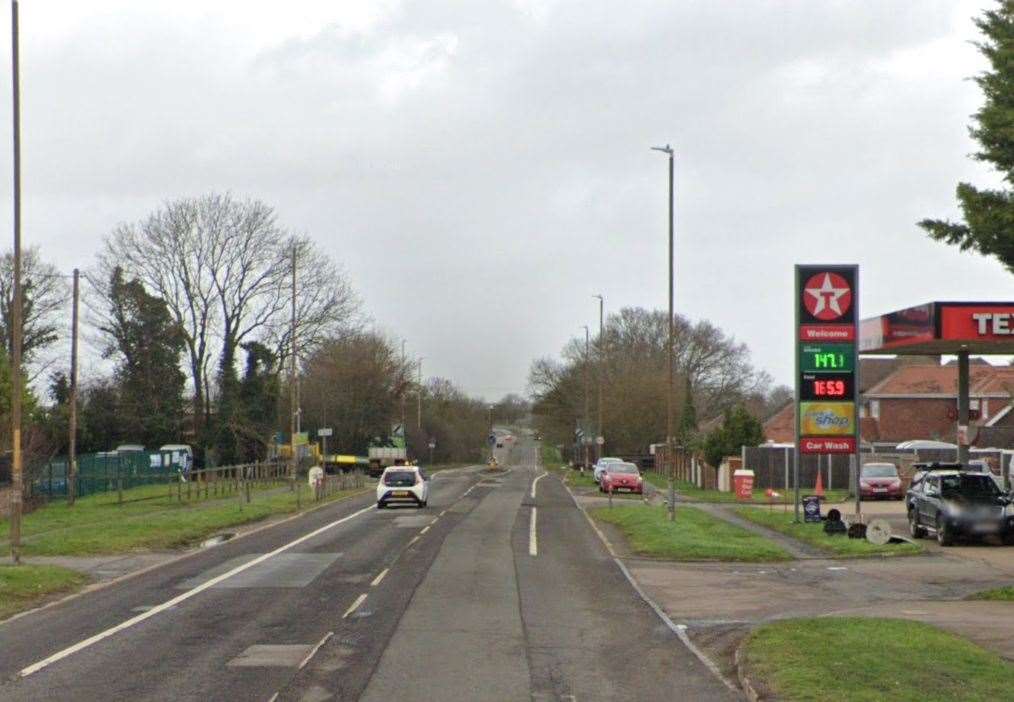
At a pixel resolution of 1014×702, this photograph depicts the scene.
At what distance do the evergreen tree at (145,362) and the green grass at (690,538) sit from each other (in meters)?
36.5

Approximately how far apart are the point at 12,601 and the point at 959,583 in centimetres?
1500

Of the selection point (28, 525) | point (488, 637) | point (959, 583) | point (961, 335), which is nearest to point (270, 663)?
point (488, 637)

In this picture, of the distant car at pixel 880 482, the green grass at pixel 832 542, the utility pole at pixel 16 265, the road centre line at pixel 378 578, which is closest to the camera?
the road centre line at pixel 378 578

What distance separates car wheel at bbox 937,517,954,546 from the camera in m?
28.2

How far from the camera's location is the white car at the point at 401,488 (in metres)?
43.7

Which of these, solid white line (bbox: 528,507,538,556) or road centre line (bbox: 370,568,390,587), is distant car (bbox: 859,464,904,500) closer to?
solid white line (bbox: 528,507,538,556)

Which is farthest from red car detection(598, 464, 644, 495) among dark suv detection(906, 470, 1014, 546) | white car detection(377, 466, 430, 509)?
dark suv detection(906, 470, 1014, 546)

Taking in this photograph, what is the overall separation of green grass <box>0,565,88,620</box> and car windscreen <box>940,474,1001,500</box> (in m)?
18.6

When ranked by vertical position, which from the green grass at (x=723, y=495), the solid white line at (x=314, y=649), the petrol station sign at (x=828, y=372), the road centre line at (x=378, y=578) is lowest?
the green grass at (x=723, y=495)

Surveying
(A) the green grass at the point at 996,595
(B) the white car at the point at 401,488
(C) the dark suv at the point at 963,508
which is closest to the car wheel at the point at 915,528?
(C) the dark suv at the point at 963,508

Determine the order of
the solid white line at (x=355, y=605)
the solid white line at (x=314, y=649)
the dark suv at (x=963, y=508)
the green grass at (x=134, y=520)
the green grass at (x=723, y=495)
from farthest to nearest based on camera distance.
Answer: the green grass at (x=723, y=495)
the green grass at (x=134, y=520)
the dark suv at (x=963, y=508)
the solid white line at (x=355, y=605)
the solid white line at (x=314, y=649)

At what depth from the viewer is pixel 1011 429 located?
57.8m

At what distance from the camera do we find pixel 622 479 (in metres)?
55.8

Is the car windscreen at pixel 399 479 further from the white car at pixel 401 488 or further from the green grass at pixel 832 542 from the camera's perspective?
the green grass at pixel 832 542
